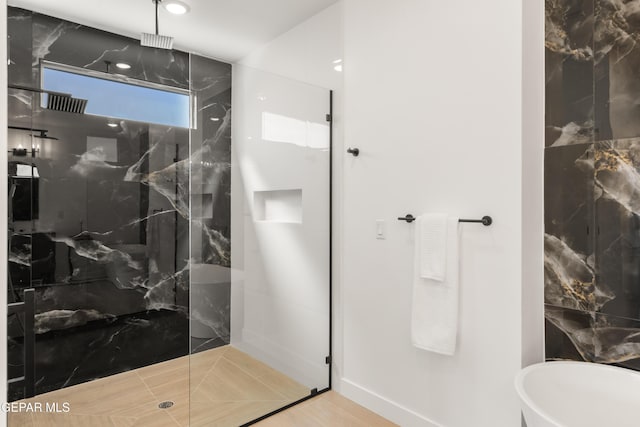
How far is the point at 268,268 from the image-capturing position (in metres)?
2.57

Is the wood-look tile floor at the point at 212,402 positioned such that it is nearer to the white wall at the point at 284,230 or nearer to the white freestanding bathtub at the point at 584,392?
→ the white wall at the point at 284,230

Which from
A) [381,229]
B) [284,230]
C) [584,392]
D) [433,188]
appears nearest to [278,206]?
[284,230]

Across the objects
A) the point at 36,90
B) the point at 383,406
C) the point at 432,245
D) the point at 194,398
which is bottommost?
the point at 383,406

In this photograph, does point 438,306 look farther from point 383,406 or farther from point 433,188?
point 383,406

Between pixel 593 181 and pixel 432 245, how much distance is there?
2.63 feet

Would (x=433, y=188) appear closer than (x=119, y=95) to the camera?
Yes

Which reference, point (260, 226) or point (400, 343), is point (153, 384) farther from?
point (400, 343)

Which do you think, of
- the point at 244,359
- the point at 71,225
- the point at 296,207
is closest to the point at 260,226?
the point at 296,207

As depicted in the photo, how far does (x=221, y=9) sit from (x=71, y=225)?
1914 millimetres

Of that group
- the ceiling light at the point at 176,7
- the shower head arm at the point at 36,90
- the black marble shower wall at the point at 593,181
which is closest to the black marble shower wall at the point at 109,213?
the shower head arm at the point at 36,90

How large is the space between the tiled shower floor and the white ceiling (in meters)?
2.33

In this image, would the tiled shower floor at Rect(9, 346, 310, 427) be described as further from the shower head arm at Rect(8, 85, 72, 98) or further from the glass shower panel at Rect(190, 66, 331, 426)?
the shower head arm at Rect(8, 85, 72, 98)

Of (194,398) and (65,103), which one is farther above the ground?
(65,103)

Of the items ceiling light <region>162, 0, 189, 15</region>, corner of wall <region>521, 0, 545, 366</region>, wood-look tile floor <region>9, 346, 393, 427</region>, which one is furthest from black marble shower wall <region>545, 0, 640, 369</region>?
ceiling light <region>162, 0, 189, 15</region>
